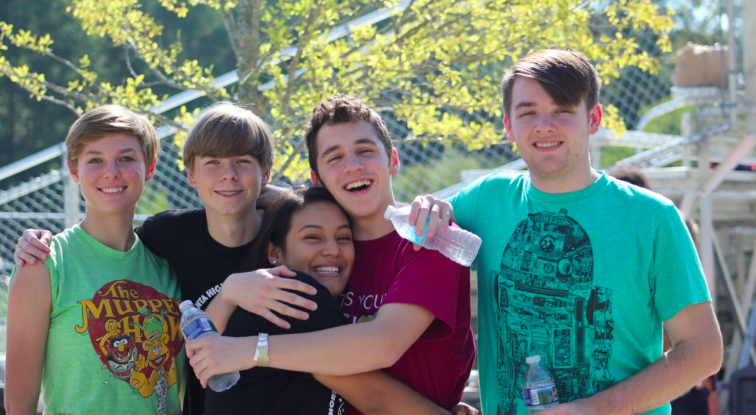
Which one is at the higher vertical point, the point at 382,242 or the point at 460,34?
the point at 460,34

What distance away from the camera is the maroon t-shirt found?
2.50m

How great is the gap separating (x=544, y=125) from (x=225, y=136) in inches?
49.7

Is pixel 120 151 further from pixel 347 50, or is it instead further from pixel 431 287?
pixel 347 50

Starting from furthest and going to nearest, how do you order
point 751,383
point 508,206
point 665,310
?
point 751,383 < point 508,206 < point 665,310

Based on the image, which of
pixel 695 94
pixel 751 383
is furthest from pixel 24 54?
pixel 751 383

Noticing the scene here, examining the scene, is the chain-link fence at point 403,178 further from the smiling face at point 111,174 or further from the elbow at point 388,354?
the elbow at point 388,354

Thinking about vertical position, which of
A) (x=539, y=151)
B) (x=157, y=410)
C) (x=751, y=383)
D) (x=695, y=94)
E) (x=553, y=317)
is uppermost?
(x=695, y=94)

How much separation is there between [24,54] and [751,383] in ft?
62.5

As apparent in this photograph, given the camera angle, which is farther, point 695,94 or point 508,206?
point 695,94

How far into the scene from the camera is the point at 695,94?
661 centimetres

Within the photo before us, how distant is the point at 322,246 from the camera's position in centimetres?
274

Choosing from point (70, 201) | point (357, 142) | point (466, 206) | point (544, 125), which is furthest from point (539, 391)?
point (70, 201)

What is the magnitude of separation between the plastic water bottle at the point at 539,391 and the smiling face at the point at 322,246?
73cm

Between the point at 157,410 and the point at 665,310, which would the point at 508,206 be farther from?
the point at 157,410
